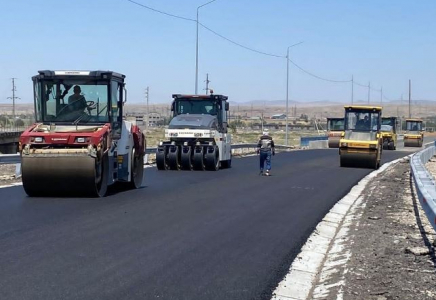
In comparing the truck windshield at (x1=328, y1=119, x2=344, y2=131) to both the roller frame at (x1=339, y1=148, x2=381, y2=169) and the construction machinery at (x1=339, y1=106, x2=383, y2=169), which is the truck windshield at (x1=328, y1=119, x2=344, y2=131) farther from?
the roller frame at (x1=339, y1=148, x2=381, y2=169)

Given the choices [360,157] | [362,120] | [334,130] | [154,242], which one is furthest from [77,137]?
[334,130]

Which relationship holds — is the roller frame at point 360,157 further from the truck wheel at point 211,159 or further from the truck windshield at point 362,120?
the truck wheel at point 211,159

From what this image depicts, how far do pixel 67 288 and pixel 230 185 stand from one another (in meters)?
13.1

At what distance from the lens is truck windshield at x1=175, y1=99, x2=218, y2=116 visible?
28.0m

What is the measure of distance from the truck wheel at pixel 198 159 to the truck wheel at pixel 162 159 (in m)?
1.05

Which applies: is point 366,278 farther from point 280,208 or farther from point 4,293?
point 280,208

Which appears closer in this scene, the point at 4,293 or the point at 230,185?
the point at 4,293

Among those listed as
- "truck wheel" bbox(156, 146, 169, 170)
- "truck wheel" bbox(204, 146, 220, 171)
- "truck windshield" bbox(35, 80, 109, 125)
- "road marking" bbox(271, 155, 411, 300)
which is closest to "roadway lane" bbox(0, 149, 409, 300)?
"road marking" bbox(271, 155, 411, 300)

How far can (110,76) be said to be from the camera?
53.1 feet

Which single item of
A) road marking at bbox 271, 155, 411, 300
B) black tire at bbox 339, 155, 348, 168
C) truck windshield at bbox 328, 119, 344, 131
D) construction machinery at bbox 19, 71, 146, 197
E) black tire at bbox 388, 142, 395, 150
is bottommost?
black tire at bbox 388, 142, 395, 150

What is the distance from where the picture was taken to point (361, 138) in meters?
31.7

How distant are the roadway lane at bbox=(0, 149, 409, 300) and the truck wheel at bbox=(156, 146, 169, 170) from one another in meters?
8.41

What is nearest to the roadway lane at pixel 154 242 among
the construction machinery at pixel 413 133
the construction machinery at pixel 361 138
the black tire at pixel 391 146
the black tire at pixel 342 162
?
the construction machinery at pixel 361 138

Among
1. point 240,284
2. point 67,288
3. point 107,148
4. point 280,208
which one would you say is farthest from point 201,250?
point 107,148
